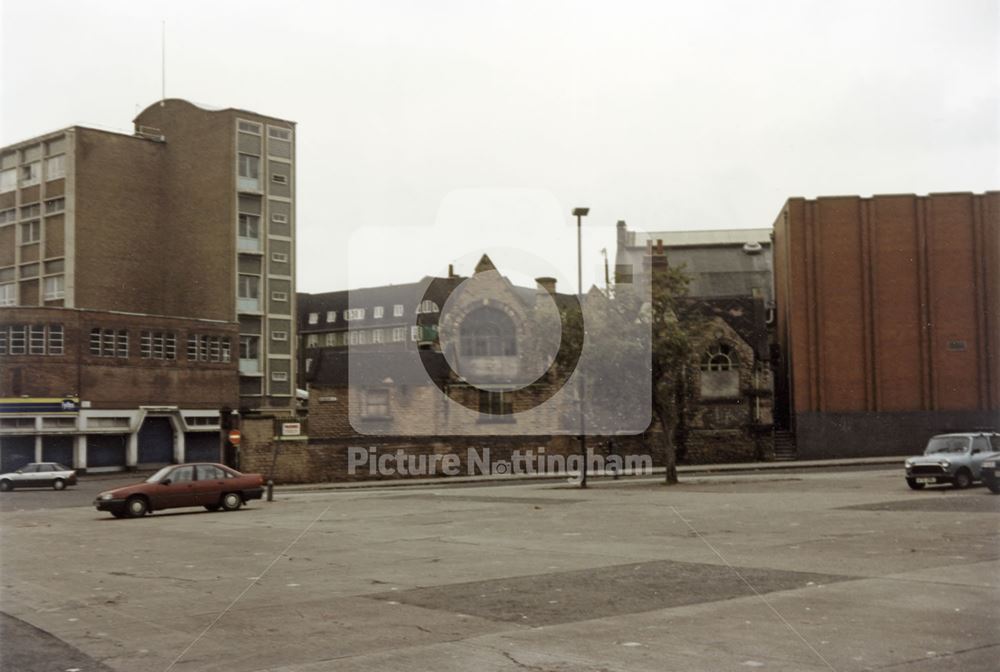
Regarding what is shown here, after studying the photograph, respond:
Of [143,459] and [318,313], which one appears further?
[318,313]

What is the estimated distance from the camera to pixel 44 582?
43.5ft

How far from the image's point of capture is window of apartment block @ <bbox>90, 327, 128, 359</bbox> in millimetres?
62094

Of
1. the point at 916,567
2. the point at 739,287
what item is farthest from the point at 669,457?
the point at 739,287

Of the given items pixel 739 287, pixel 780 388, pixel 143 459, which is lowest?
pixel 143 459

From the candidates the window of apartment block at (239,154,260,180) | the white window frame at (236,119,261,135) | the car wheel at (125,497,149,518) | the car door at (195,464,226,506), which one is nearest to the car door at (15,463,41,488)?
the car door at (195,464,226,506)

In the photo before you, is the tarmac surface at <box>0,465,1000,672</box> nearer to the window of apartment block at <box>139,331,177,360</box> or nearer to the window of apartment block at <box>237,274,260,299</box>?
the window of apartment block at <box>139,331,177,360</box>

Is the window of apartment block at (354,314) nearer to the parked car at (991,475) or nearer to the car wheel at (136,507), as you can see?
the car wheel at (136,507)

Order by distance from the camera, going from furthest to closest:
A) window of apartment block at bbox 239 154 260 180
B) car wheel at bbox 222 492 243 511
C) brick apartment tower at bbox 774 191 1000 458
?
window of apartment block at bbox 239 154 260 180, brick apartment tower at bbox 774 191 1000 458, car wheel at bbox 222 492 243 511

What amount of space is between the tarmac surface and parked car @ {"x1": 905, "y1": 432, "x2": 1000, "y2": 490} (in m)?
4.68

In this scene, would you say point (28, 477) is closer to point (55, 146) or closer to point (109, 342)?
point (109, 342)

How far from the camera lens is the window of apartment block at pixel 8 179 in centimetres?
7288

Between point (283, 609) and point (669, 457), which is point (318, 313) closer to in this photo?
point (669, 457)

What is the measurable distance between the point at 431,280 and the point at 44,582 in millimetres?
68864

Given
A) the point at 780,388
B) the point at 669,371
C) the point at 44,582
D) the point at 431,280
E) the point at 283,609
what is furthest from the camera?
the point at 431,280
